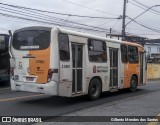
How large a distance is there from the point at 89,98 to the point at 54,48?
10.2ft

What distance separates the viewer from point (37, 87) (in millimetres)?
12297

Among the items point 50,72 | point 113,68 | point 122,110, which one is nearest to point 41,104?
point 50,72

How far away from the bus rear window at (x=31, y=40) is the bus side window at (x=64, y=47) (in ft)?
1.47

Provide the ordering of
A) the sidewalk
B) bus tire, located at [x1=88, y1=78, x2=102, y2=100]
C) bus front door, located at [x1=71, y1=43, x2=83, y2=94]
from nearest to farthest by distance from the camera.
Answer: the sidewalk → bus front door, located at [x1=71, y1=43, x2=83, y2=94] → bus tire, located at [x1=88, y1=78, x2=102, y2=100]

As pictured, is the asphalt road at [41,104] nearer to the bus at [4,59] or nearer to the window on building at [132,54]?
the window on building at [132,54]

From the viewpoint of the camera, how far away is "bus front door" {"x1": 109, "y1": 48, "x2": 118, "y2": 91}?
1597 centimetres

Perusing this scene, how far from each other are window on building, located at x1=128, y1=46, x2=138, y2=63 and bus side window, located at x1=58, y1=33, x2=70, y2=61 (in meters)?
5.98

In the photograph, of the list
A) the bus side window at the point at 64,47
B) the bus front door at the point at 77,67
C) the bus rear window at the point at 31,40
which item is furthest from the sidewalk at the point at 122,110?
the bus rear window at the point at 31,40

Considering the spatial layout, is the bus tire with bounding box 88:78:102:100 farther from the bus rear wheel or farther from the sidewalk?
the bus rear wheel

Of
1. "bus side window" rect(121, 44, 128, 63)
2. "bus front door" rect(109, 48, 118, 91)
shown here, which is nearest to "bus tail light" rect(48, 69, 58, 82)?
"bus front door" rect(109, 48, 118, 91)

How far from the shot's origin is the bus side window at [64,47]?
490 inches

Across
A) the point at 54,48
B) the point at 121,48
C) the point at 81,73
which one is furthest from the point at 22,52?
the point at 121,48

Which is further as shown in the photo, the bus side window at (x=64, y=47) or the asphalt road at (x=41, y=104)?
the bus side window at (x=64, y=47)

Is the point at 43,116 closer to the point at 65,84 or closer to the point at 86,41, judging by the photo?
the point at 65,84
